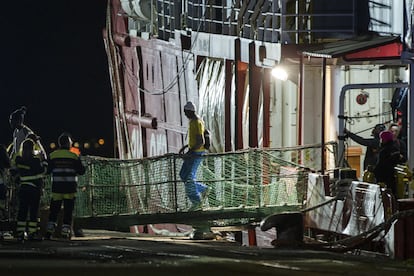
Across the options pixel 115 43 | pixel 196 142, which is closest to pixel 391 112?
pixel 196 142

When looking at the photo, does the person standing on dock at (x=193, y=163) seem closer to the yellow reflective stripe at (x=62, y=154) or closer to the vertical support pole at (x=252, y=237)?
the vertical support pole at (x=252, y=237)

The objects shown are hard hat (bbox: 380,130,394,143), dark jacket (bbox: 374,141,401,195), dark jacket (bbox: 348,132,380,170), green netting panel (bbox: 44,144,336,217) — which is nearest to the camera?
hard hat (bbox: 380,130,394,143)

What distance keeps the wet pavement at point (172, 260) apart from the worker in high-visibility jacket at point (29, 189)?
10.4 inches

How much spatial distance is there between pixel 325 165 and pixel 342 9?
3146 mm

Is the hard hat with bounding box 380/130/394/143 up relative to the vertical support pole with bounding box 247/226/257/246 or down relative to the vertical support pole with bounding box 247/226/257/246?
up

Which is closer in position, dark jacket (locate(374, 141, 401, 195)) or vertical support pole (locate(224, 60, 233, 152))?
dark jacket (locate(374, 141, 401, 195))

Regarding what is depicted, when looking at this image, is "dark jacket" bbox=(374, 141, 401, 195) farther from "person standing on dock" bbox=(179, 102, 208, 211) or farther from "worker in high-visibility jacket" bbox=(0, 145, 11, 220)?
"worker in high-visibility jacket" bbox=(0, 145, 11, 220)

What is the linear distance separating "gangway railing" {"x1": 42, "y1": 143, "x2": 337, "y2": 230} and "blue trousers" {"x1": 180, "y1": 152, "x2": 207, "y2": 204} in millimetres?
101

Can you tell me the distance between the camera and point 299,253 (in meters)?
14.3

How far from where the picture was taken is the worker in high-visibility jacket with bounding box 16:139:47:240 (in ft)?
50.0

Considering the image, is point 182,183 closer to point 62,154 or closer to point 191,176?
point 191,176

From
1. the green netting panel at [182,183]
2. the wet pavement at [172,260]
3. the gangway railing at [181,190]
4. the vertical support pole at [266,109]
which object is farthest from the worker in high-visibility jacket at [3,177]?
the vertical support pole at [266,109]

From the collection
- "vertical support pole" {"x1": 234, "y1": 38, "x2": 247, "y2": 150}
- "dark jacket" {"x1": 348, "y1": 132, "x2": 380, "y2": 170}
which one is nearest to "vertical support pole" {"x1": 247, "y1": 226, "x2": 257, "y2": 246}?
"vertical support pole" {"x1": 234, "y1": 38, "x2": 247, "y2": 150}

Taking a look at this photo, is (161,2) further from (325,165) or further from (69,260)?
→ (69,260)
